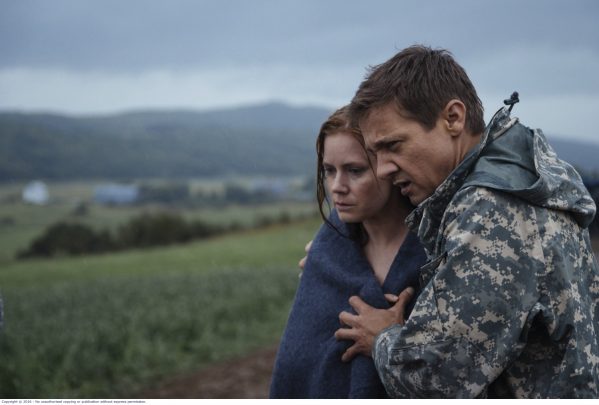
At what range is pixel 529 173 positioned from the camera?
6.04ft

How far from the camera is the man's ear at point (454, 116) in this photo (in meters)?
1.94

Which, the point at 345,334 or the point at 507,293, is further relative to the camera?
the point at 345,334

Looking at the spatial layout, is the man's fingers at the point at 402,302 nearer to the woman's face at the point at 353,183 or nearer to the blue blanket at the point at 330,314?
the blue blanket at the point at 330,314

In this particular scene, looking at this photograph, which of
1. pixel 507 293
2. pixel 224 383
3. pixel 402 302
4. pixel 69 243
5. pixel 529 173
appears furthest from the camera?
pixel 69 243

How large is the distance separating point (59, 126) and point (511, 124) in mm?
88332

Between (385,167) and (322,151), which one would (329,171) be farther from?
(385,167)

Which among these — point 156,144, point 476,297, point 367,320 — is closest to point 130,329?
point 367,320

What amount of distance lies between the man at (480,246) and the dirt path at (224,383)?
16.7 ft

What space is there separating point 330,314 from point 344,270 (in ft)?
0.51

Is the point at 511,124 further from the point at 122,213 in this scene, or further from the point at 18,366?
the point at 122,213

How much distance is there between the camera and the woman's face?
2.42m

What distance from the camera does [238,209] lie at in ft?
165

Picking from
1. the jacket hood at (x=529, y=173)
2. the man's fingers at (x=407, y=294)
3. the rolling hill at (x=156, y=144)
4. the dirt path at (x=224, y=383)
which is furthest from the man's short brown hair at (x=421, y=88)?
the rolling hill at (x=156, y=144)

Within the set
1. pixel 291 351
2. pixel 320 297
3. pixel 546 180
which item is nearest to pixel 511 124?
pixel 546 180
